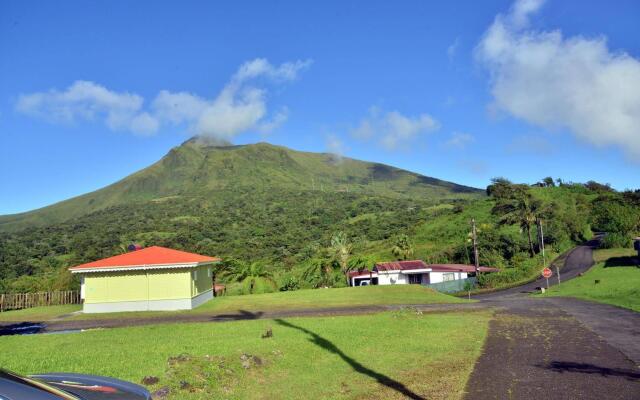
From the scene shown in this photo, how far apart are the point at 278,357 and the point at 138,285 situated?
19.2m

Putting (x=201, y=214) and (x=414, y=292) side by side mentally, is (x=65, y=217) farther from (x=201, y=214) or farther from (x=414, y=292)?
(x=414, y=292)

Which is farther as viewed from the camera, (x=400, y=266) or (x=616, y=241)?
(x=616, y=241)

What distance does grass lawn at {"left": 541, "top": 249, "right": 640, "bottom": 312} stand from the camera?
28812 millimetres

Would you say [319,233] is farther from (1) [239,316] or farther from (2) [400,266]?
(1) [239,316]

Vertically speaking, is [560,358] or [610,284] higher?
[560,358]

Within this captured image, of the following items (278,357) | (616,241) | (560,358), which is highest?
(616,241)

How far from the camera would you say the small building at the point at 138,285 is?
27516 mm

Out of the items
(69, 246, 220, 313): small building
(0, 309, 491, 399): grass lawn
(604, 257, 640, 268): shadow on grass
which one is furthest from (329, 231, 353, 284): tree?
(604, 257, 640, 268): shadow on grass

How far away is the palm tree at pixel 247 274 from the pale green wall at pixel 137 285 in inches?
446

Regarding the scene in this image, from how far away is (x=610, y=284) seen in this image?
3666cm

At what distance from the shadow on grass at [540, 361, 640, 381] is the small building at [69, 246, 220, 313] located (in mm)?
21548

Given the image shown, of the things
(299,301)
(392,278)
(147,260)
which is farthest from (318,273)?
(147,260)

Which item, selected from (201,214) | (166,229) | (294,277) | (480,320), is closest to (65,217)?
(201,214)

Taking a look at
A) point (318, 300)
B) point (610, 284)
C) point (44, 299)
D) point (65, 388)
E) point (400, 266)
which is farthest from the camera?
point (400, 266)
